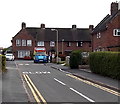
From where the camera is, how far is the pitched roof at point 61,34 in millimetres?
90062

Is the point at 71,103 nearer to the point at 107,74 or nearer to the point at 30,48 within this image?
the point at 107,74

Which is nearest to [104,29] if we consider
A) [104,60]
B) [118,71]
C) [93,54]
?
[93,54]

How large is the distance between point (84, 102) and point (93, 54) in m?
17.6

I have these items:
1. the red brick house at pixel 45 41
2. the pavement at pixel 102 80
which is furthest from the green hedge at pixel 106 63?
the red brick house at pixel 45 41

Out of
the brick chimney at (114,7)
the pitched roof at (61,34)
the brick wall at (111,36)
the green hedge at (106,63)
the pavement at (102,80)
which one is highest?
the brick chimney at (114,7)

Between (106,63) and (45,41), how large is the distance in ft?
212

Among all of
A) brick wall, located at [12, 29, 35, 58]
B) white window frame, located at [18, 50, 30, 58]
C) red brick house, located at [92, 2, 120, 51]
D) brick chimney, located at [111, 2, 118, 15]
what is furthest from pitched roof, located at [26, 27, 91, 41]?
red brick house, located at [92, 2, 120, 51]

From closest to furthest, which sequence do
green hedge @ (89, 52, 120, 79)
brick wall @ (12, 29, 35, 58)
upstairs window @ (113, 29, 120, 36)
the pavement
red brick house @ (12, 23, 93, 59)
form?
the pavement
green hedge @ (89, 52, 120, 79)
upstairs window @ (113, 29, 120, 36)
brick wall @ (12, 29, 35, 58)
red brick house @ (12, 23, 93, 59)

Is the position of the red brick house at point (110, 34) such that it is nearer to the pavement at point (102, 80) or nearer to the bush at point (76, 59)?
the bush at point (76, 59)

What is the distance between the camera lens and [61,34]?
91.6 m

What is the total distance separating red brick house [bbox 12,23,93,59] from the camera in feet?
293

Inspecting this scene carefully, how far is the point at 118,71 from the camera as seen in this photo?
876 inches

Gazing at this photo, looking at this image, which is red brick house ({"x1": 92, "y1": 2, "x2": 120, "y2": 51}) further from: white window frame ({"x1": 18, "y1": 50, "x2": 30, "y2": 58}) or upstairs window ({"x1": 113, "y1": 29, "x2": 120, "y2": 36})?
white window frame ({"x1": 18, "y1": 50, "x2": 30, "y2": 58})

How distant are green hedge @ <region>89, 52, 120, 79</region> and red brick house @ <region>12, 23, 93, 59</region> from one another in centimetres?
5865
